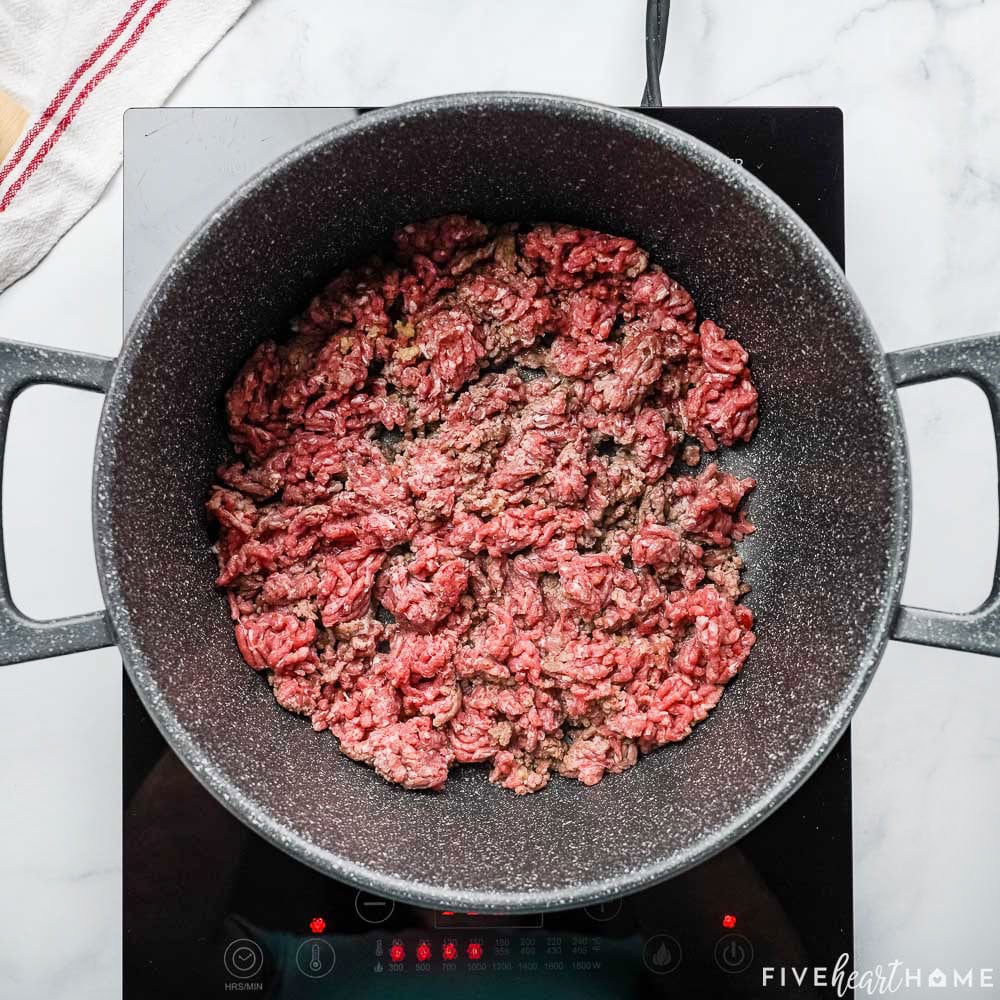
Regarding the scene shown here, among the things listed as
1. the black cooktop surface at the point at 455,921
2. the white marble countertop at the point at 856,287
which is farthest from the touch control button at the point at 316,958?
the white marble countertop at the point at 856,287

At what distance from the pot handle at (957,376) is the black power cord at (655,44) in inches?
21.9

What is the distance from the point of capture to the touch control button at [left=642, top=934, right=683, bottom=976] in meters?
1.29

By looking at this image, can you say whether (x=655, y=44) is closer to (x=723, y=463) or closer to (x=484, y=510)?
(x=723, y=463)

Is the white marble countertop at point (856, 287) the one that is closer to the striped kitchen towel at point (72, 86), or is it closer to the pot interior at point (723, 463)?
the striped kitchen towel at point (72, 86)

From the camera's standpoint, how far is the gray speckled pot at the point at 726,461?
1.05 meters

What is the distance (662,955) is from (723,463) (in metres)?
0.69

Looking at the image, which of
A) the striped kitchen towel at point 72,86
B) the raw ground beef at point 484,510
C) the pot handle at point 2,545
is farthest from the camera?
the striped kitchen towel at point 72,86

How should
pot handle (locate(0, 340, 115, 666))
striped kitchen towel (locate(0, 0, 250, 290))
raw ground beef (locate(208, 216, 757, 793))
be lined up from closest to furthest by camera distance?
pot handle (locate(0, 340, 115, 666)) < raw ground beef (locate(208, 216, 757, 793)) < striped kitchen towel (locate(0, 0, 250, 290))

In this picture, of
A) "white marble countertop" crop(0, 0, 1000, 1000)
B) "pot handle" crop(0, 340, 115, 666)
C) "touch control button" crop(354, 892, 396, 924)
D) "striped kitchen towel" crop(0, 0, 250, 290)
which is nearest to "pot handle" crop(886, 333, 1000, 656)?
"white marble countertop" crop(0, 0, 1000, 1000)

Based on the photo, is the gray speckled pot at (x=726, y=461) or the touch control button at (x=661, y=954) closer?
the gray speckled pot at (x=726, y=461)

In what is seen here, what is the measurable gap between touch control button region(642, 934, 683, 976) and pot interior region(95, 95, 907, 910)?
0.68ft

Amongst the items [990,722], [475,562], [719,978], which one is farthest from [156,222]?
[990,722]

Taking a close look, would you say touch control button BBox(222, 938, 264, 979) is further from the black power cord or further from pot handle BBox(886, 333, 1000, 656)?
the black power cord

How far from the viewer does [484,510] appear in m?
1.29
